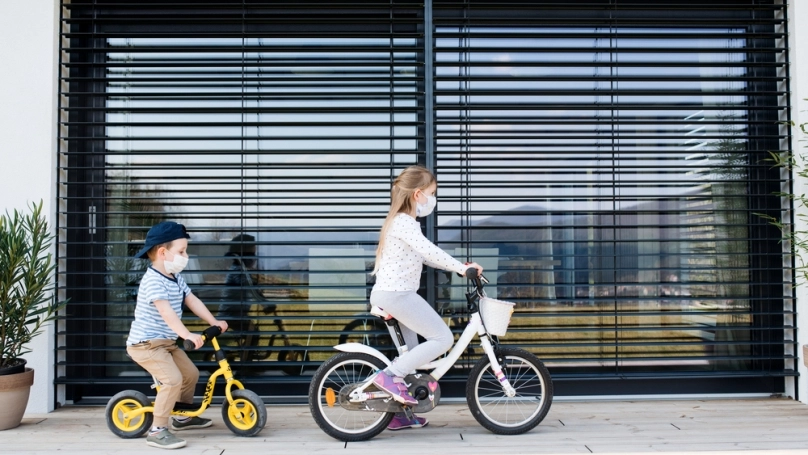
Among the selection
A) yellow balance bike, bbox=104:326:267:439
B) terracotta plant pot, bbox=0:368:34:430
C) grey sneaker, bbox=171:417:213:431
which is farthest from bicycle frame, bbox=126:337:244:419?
terracotta plant pot, bbox=0:368:34:430

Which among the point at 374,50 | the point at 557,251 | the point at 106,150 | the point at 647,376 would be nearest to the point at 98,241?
the point at 106,150

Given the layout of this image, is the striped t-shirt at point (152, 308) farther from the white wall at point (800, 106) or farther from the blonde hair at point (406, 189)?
Result: the white wall at point (800, 106)

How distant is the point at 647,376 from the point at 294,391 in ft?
7.70

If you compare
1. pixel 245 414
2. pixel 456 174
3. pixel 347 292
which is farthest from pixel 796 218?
pixel 245 414

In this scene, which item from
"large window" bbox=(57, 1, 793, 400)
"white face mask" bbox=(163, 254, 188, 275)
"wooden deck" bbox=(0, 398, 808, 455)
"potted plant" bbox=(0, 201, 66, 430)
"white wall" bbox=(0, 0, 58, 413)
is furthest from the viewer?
"large window" bbox=(57, 1, 793, 400)

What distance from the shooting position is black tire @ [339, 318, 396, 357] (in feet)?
13.8

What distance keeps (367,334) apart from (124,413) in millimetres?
1537

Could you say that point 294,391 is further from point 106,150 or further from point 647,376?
point 647,376

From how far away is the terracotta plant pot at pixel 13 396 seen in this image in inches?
136

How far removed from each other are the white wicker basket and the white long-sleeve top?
360 mm

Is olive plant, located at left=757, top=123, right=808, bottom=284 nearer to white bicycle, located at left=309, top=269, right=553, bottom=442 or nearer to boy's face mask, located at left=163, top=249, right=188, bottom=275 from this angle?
white bicycle, located at left=309, top=269, right=553, bottom=442

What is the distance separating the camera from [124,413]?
3.35 metres

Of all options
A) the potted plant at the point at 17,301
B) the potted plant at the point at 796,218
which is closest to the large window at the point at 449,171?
the potted plant at the point at 796,218

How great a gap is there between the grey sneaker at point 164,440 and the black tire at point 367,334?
1.27 m
